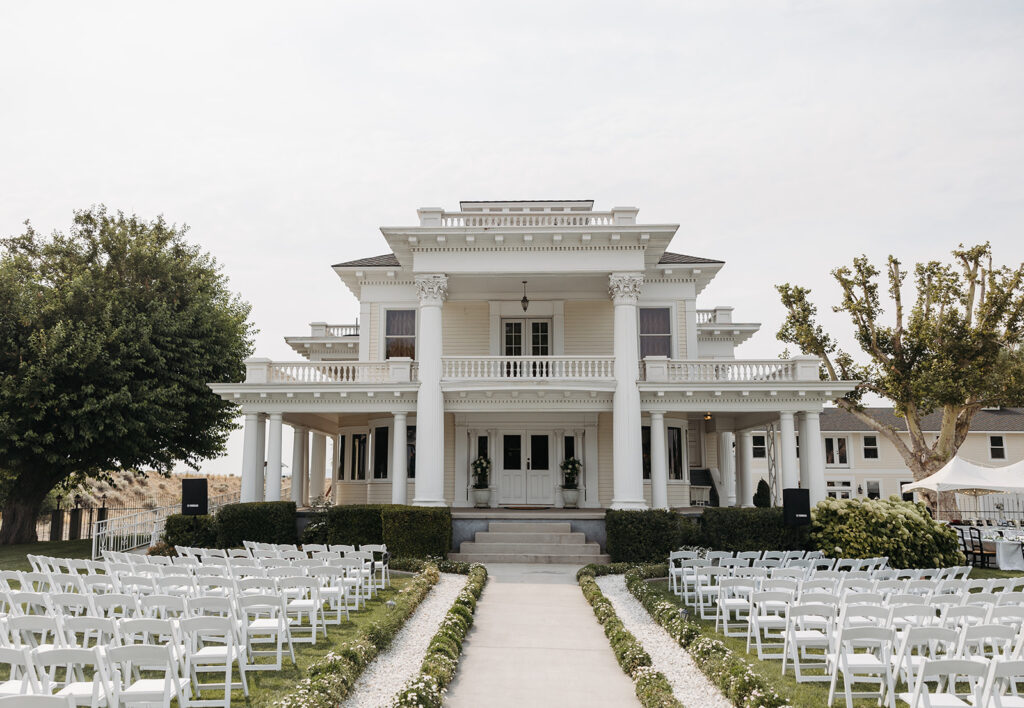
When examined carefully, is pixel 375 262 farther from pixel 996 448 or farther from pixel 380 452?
pixel 996 448

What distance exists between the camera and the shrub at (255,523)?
69.7ft

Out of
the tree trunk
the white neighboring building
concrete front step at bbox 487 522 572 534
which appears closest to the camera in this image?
concrete front step at bbox 487 522 572 534

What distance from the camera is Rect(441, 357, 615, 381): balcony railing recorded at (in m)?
23.8

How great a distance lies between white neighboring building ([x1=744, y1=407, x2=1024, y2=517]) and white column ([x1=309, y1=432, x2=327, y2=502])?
28202 millimetres

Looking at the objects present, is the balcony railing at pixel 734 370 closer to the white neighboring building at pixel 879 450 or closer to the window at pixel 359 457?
the window at pixel 359 457

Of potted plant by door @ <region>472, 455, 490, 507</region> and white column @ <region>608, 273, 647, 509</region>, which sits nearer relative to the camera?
white column @ <region>608, 273, 647, 509</region>

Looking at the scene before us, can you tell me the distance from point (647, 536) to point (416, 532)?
20.1ft

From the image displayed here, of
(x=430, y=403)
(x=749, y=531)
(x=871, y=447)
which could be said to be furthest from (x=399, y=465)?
(x=871, y=447)

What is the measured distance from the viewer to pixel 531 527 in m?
21.9

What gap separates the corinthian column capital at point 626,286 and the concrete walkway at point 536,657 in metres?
10.1

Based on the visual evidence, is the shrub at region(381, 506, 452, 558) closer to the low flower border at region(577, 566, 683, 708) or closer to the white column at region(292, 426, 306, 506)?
the low flower border at region(577, 566, 683, 708)

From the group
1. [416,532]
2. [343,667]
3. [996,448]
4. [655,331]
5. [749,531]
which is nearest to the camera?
[343,667]

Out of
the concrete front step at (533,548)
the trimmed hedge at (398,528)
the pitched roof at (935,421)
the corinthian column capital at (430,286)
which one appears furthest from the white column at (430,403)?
the pitched roof at (935,421)

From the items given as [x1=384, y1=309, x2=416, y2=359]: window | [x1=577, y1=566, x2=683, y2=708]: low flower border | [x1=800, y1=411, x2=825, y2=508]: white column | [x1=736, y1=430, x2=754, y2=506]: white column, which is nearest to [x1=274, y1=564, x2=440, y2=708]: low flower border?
[x1=577, y1=566, x2=683, y2=708]: low flower border
